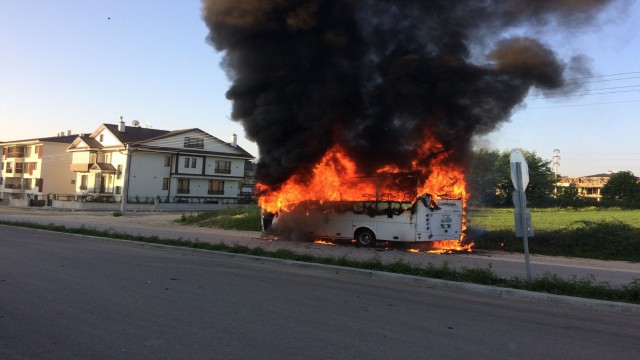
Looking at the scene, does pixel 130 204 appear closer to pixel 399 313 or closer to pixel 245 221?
pixel 245 221

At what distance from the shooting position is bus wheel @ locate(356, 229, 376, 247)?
15.5 metres

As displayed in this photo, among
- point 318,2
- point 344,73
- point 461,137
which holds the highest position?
point 318,2

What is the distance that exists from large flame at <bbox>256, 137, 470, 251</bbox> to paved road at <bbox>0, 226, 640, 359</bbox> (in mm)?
6678

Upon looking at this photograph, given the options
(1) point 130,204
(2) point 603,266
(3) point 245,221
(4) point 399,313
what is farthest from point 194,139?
(4) point 399,313

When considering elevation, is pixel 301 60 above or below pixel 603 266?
above

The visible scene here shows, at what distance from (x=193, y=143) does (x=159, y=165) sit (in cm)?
444

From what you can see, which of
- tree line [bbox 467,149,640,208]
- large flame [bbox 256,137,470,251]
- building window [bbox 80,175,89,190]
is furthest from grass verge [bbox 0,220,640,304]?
building window [bbox 80,175,89,190]

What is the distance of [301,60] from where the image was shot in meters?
16.9

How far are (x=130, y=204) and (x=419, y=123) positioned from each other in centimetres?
3394

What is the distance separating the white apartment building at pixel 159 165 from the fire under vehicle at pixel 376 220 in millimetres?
33987

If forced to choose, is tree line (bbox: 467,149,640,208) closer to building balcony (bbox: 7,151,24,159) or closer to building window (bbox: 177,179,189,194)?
building window (bbox: 177,179,189,194)

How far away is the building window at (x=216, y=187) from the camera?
54000 millimetres

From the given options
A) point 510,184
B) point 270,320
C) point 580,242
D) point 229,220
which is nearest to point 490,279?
point 270,320

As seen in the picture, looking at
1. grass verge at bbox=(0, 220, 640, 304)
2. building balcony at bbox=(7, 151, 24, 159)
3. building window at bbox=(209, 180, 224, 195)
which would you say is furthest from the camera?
building balcony at bbox=(7, 151, 24, 159)
